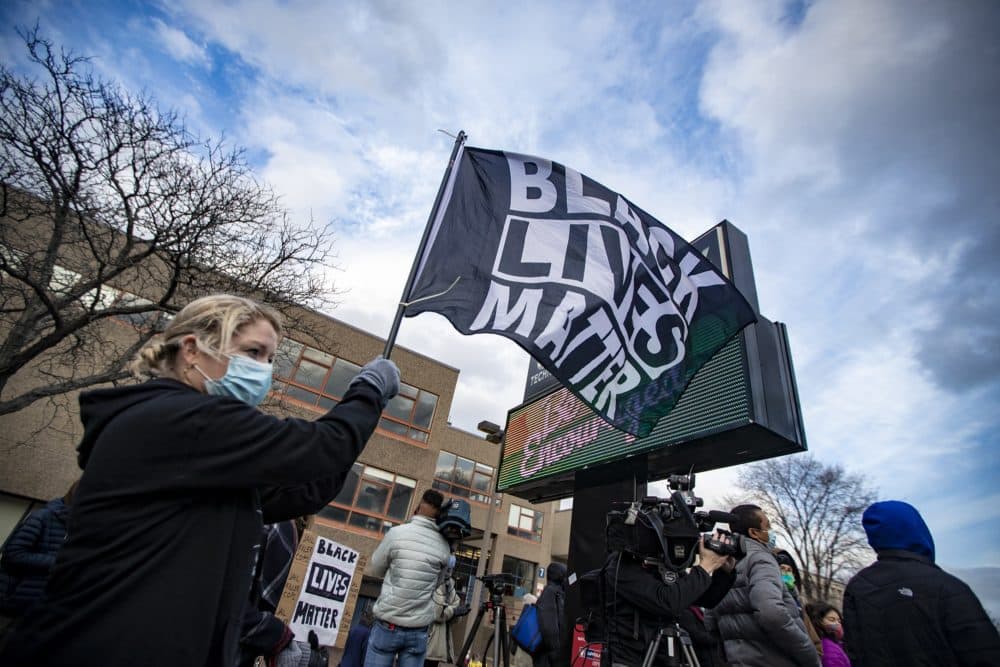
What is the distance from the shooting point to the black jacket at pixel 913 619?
196cm

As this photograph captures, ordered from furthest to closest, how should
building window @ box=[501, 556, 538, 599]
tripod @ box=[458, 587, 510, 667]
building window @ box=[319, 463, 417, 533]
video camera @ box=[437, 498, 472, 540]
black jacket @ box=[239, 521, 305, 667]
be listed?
building window @ box=[501, 556, 538, 599], building window @ box=[319, 463, 417, 533], tripod @ box=[458, 587, 510, 667], video camera @ box=[437, 498, 472, 540], black jacket @ box=[239, 521, 305, 667]

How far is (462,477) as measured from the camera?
23.0 meters

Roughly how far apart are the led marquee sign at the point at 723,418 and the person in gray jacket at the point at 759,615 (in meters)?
1.63

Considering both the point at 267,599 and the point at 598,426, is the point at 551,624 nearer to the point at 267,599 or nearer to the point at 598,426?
the point at 598,426

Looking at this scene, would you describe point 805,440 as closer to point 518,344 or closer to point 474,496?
point 518,344

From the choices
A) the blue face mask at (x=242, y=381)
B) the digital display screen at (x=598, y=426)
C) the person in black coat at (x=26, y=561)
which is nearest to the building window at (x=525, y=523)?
the digital display screen at (x=598, y=426)

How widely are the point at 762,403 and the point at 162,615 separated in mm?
5465

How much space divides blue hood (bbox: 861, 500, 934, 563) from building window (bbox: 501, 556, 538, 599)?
2431 centimetres

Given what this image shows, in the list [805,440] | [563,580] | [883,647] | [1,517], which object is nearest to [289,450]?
[883,647]

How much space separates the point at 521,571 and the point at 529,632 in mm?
22273

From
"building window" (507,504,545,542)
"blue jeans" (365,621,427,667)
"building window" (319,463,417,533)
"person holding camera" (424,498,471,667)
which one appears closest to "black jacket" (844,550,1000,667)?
"person holding camera" (424,498,471,667)

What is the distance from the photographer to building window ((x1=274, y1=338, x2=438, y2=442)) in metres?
17.3

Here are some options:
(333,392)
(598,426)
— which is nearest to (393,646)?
(598,426)

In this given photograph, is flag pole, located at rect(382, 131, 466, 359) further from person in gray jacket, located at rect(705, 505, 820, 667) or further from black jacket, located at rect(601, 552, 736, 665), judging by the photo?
person in gray jacket, located at rect(705, 505, 820, 667)
